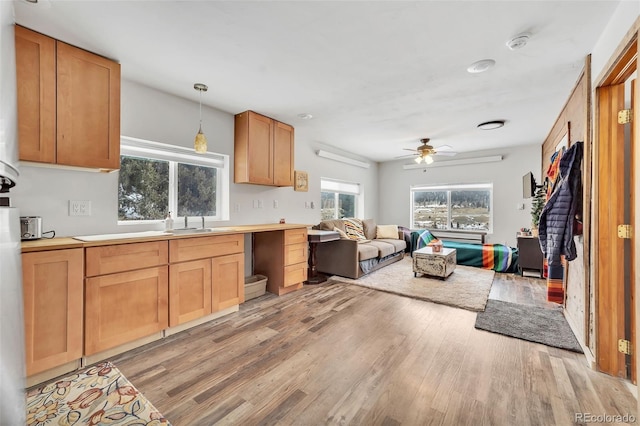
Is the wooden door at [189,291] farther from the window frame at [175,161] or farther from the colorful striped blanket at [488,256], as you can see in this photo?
the colorful striped blanket at [488,256]

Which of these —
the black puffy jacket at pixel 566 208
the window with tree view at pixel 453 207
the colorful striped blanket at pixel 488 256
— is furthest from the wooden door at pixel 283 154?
the window with tree view at pixel 453 207

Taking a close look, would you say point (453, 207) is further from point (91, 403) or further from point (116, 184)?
point (91, 403)

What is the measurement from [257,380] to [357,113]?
10.6ft

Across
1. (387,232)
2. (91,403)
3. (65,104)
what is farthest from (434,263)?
(65,104)

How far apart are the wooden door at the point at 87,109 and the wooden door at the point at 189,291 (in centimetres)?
108

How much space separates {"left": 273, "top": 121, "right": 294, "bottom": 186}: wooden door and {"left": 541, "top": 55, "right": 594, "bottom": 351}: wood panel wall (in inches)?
126

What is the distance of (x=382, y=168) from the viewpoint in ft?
24.5

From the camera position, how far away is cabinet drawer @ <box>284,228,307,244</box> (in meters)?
3.61

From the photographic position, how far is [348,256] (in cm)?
434

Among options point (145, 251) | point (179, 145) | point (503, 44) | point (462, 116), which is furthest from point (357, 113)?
point (145, 251)

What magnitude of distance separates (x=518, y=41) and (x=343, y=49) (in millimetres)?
1309

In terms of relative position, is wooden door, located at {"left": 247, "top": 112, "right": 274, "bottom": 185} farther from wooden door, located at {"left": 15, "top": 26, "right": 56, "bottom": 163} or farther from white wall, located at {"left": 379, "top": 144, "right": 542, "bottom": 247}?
white wall, located at {"left": 379, "top": 144, "right": 542, "bottom": 247}

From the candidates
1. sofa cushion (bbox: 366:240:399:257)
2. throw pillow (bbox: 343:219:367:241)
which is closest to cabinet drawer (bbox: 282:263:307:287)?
throw pillow (bbox: 343:219:367:241)

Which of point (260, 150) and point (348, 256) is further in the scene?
point (348, 256)
